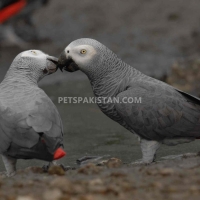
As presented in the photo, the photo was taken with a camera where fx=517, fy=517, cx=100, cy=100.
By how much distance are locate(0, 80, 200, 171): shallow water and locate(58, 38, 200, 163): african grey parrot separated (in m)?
0.76

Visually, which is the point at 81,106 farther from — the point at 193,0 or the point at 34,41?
the point at 193,0

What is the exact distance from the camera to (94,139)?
768cm

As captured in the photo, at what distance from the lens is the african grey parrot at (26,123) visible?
516 centimetres

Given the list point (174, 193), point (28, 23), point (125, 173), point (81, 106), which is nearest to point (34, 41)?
point (28, 23)

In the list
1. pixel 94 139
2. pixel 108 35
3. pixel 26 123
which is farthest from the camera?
pixel 108 35

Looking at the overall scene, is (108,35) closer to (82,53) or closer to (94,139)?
(94,139)

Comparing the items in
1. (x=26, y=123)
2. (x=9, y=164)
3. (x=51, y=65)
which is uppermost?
(x=51, y=65)

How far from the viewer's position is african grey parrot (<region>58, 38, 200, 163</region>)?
5.84m

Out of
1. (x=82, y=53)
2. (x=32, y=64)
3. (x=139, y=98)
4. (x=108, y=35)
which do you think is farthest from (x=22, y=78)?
(x=108, y=35)

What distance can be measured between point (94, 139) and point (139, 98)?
2.01m

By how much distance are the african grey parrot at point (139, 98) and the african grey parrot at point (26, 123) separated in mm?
624

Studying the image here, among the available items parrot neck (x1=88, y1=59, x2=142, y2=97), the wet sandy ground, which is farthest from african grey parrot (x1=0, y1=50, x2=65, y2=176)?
parrot neck (x1=88, y1=59, x2=142, y2=97)

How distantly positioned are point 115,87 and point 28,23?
8360 millimetres

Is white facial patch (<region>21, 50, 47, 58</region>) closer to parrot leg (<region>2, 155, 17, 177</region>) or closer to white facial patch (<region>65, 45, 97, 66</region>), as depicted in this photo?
white facial patch (<region>65, 45, 97, 66</region>)
